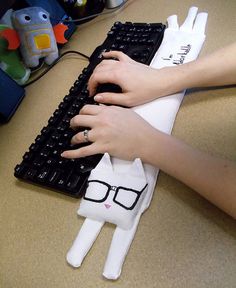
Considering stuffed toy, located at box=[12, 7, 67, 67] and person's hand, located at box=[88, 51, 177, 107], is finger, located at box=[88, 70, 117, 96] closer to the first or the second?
person's hand, located at box=[88, 51, 177, 107]

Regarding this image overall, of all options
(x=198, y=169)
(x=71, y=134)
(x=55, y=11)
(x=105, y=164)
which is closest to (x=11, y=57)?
(x=55, y=11)

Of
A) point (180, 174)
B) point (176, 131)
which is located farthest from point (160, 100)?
point (180, 174)

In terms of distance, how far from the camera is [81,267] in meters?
0.45

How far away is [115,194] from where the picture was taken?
490 millimetres

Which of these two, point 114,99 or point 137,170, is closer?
point 137,170

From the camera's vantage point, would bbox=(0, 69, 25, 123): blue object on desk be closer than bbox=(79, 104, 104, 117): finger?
No

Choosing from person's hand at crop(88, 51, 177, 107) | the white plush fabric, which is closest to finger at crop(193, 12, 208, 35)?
the white plush fabric

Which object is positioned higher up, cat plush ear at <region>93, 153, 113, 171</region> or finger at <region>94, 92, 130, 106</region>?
finger at <region>94, 92, 130, 106</region>

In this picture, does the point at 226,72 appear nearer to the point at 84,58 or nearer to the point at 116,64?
the point at 116,64

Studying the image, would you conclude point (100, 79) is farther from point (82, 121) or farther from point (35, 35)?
point (35, 35)

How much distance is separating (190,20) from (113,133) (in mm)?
Answer: 389

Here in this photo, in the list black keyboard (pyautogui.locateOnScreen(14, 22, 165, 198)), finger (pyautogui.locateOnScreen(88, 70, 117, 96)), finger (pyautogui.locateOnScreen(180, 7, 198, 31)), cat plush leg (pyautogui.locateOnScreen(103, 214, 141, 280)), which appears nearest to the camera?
cat plush leg (pyautogui.locateOnScreen(103, 214, 141, 280))

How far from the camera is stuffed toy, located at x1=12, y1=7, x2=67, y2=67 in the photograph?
2.53ft

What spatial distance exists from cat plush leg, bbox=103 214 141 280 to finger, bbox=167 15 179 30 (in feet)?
1.61
